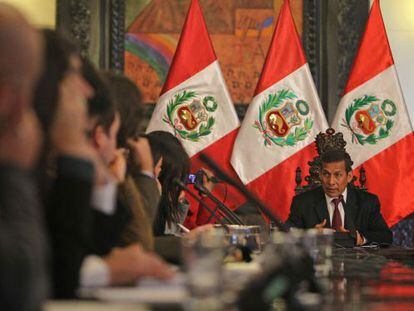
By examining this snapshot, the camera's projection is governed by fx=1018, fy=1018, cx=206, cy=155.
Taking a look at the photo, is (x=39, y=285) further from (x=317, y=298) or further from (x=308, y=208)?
(x=308, y=208)

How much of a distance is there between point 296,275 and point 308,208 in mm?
4644

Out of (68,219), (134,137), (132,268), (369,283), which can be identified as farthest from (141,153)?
(68,219)

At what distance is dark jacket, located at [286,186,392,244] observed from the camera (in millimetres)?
6375

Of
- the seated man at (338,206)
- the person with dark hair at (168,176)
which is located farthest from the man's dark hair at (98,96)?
the seated man at (338,206)

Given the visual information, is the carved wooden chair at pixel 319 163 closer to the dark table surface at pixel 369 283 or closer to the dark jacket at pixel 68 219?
the dark table surface at pixel 369 283

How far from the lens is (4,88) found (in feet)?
5.15

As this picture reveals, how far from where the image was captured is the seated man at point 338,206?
6.36 m

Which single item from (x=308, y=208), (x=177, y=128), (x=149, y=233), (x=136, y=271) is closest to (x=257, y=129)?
(x=177, y=128)

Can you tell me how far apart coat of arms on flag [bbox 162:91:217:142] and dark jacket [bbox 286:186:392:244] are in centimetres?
113

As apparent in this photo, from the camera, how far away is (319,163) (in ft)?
21.5

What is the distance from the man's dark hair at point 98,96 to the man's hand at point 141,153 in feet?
3.22

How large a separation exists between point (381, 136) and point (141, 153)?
374 cm

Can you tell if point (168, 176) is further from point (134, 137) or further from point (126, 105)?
point (126, 105)

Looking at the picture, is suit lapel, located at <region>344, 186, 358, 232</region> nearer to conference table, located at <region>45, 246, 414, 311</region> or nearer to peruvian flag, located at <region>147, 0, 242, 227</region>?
peruvian flag, located at <region>147, 0, 242, 227</region>
